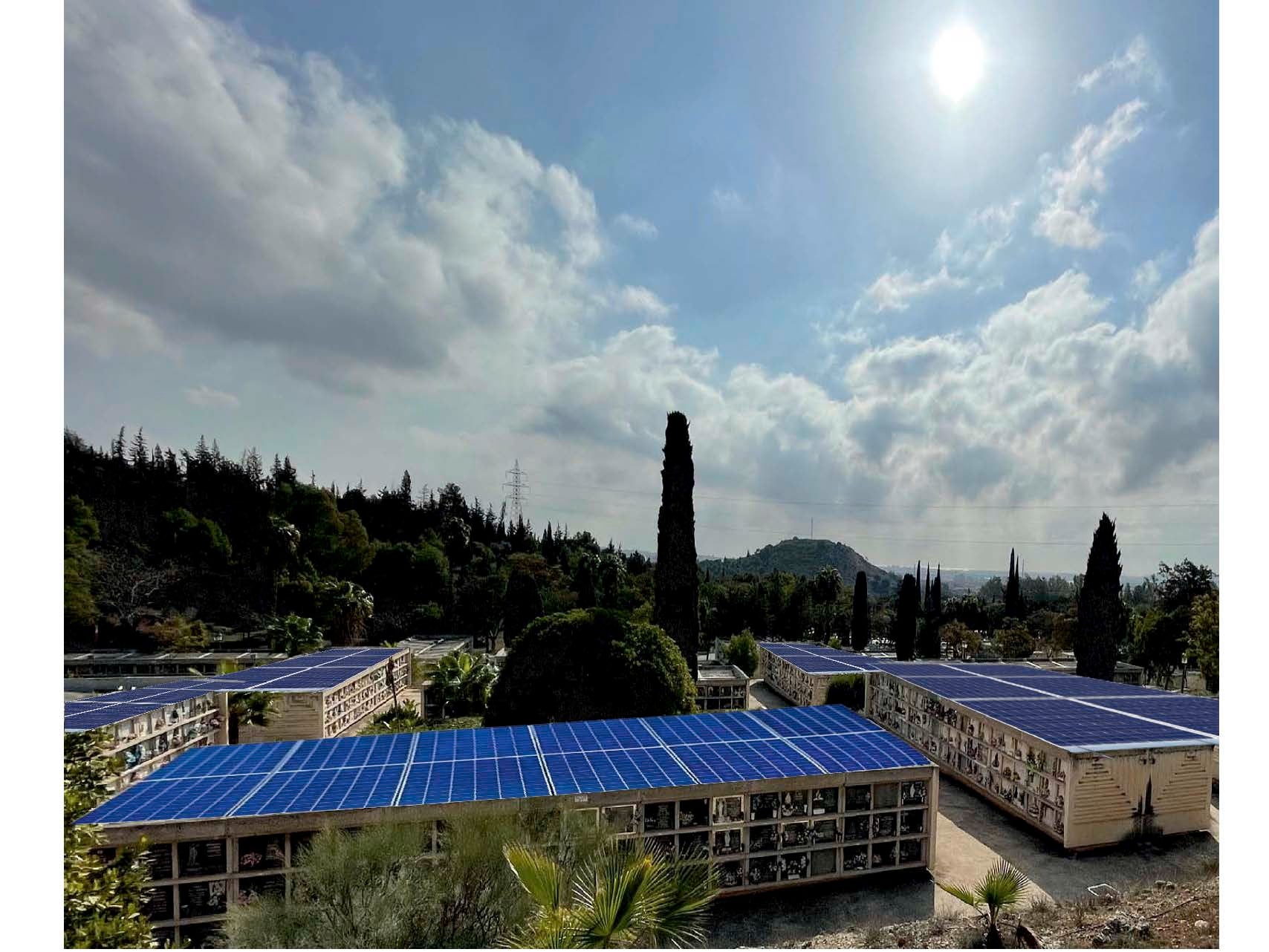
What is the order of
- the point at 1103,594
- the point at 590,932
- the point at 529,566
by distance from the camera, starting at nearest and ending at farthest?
the point at 590,932, the point at 1103,594, the point at 529,566

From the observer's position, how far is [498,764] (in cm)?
1358

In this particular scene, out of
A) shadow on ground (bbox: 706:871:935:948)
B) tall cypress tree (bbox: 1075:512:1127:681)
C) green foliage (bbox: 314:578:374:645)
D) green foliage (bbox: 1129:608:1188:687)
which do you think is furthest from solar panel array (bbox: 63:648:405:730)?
green foliage (bbox: 1129:608:1188:687)

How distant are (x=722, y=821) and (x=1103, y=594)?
35.5 m

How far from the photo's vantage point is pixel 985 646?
52.9m

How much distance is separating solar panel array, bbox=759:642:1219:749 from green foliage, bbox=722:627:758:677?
6.19 meters

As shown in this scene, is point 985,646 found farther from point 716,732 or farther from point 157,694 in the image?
point 157,694

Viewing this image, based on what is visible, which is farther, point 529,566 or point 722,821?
point 529,566

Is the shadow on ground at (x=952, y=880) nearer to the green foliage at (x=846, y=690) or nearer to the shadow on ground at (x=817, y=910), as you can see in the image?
the shadow on ground at (x=817, y=910)

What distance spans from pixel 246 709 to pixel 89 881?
16858mm

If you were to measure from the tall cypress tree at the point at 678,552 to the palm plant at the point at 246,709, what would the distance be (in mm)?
17342

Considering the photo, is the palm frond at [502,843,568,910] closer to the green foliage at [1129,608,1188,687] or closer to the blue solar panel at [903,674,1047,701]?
the blue solar panel at [903,674,1047,701]

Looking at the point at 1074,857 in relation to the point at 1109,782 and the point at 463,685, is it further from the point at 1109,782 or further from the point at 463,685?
the point at 463,685

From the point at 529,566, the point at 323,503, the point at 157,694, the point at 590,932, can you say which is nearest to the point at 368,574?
the point at 323,503

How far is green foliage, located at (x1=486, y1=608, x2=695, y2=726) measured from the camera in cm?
2058
